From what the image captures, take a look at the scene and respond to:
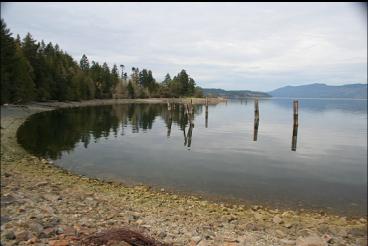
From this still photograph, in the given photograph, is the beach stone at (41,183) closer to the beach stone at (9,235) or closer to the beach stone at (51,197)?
the beach stone at (51,197)

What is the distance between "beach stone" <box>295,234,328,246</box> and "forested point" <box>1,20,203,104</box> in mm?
48923

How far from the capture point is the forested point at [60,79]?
171 feet

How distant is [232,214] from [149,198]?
10.8ft

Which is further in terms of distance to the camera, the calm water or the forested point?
the forested point

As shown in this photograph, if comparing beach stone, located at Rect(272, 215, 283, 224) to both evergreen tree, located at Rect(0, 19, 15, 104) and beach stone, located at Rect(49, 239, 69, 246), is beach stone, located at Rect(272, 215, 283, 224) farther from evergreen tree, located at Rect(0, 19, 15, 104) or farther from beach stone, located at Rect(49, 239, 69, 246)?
evergreen tree, located at Rect(0, 19, 15, 104)

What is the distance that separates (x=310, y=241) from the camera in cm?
876

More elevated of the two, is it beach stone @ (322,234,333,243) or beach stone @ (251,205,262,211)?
beach stone @ (322,234,333,243)

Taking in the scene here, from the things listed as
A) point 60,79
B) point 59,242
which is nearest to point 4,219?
point 59,242

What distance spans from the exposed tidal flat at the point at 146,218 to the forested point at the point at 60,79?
41582mm

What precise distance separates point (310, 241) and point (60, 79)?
7397cm

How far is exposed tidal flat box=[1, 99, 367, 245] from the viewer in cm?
845

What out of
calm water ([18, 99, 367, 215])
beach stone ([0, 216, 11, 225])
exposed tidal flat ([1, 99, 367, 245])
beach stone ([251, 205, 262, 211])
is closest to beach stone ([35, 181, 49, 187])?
exposed tidal flat ([1, 99, 367, 245])

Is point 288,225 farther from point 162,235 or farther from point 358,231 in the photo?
point 162,235

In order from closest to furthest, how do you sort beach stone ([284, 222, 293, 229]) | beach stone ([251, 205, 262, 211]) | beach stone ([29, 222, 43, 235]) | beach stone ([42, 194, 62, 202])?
beach stone ([29, 222, 43, 235])
beach stone ([284, 222, 293, 229])
beach stone ([42, 194, 62, 202])
beach stone ([251, 205, 262, 211])
